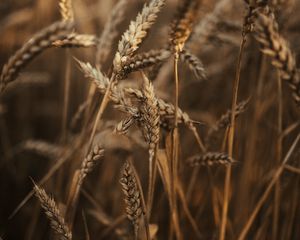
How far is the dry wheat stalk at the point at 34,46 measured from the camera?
2.79 ft

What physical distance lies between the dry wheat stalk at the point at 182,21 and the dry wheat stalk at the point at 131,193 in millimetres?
245

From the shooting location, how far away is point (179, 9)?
2.31 feet

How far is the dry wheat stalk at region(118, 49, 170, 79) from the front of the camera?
771mm

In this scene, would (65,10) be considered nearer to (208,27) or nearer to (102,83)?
(102,83)

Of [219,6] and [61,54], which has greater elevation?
[61,54]

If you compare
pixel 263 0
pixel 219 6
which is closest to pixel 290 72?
pixel 263 0

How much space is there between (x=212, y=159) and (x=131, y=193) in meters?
0.22

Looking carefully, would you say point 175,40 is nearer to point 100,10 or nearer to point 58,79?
point 100,10

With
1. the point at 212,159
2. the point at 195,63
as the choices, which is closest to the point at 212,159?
the point at 212,159

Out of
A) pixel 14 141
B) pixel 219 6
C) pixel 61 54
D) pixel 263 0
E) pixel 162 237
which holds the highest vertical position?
pixel 61 54

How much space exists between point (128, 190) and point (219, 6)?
77 centimetres

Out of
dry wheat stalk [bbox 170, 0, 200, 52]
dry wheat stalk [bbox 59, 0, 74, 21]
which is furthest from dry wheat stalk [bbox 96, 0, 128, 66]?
dry wheat stalk [bbox 170, 0, 200, 52]

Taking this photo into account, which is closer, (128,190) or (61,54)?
(128,190)

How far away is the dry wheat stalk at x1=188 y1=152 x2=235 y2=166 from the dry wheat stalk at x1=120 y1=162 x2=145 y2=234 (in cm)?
19
